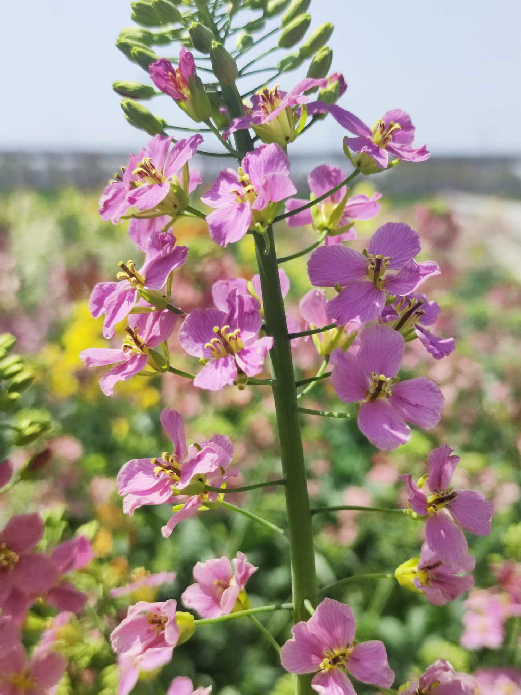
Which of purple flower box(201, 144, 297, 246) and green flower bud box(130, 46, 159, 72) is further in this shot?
green flower bud box(130, 46, 159, 72)

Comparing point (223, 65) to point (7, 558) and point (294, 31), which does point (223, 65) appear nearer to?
point (294, 31)

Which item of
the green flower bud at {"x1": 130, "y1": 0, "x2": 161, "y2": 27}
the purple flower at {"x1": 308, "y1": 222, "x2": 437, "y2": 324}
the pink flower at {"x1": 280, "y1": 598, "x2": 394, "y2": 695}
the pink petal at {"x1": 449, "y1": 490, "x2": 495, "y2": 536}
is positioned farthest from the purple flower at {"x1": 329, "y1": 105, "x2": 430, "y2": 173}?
the pink flower at {"x1": 280, "y1": 598, "x2": 394, "y2": 695}

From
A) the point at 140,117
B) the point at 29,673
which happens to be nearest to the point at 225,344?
the point at 140,117

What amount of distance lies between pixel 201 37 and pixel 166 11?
0.11 meters

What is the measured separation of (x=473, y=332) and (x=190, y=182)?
2.34 m

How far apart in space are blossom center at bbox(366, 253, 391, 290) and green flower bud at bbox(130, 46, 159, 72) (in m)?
0.40

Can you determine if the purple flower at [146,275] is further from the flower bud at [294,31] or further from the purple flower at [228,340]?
the flower bud at [294,31]

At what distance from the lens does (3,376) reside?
3.11 ft

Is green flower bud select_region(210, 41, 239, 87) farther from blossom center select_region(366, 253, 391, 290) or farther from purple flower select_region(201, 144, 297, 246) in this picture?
blossom center select_region(366, 253, 391, 290)

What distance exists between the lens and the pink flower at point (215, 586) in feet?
2.71

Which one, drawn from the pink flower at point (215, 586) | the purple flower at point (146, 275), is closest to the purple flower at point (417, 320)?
the purple flower at point (146, 275)

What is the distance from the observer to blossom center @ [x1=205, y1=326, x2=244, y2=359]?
71 cm

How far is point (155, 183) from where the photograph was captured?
780 millimetres

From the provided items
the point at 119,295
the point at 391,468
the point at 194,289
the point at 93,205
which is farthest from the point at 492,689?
the point at 93,205
